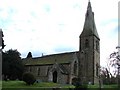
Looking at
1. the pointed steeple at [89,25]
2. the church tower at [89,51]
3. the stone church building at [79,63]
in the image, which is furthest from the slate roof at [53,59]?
the pointed steeple at [89,25]

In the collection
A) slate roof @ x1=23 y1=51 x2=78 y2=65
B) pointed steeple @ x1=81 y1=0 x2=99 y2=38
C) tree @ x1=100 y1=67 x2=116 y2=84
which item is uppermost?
pointed steeple @ x1=81 y1=0 x2=99 y2=38

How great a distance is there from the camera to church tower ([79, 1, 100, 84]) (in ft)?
219

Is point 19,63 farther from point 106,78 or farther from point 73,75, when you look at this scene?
point 106,78

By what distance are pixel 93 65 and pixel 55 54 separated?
12.8m

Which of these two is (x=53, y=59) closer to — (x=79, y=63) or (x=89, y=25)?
(x=79, y=63)

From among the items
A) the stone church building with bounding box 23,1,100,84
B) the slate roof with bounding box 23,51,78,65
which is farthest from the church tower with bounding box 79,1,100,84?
the slate roof with bounding box 23,51,78,65

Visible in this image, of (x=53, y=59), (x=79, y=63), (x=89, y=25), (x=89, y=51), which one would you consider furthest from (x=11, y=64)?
(x=89, y=25)

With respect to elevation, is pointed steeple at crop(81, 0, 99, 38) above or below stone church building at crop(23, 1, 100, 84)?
above

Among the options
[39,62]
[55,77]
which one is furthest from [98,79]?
[39,62]

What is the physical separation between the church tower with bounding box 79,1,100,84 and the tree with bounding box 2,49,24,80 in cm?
1693

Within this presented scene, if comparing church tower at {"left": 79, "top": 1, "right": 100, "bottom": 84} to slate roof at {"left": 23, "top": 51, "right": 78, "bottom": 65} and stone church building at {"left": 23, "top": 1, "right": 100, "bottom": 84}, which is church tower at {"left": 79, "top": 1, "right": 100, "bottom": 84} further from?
slate roof at {"left": 23, "top": 51, "right": 78, "bottom": 65}

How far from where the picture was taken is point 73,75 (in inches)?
2594

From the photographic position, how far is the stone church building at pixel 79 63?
64875mm

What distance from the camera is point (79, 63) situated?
227 feet
